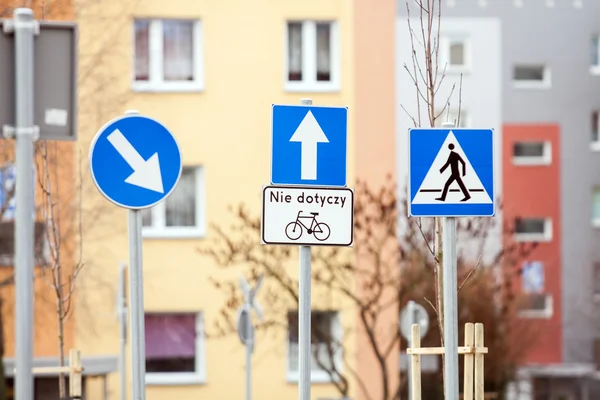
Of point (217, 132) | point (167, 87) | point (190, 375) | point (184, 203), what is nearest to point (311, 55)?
point (217, 132)

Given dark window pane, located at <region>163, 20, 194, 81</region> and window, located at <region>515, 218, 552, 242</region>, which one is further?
window, located at <region>515, 218, 552, 242</region>

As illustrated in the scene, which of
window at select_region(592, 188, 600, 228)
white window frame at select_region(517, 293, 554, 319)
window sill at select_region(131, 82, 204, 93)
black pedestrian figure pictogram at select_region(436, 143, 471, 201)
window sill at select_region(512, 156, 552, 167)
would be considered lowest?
white window frame at select_region(517, 293, 554, 319)

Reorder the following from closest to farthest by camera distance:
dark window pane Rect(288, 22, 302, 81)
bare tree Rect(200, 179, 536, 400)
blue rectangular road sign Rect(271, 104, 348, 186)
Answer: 1. blue rectangular road sign Rect(271, 104, 348, 186)
2. bare tree Rect(200, 179, 536, 400)
3. dark window pane Rect(288, 22, 302, 81)

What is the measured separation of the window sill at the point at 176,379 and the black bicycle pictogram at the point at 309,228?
23550 mm

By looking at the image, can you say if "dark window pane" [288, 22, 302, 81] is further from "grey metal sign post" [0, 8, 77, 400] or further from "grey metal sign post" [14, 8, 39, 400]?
"grey metal sign post" [14, 8, 39, 400]

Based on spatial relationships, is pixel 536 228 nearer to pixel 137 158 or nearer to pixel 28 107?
pixel 137 158

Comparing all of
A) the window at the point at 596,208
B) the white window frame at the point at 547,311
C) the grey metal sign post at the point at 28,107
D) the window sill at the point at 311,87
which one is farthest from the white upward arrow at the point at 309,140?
the window at the point at 596,208

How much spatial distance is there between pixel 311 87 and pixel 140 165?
23600 mm

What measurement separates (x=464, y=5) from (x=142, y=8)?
26.0 metres

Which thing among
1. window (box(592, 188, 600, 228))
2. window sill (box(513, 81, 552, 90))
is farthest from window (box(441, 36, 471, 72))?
window (box(592, 188, 600, 228))

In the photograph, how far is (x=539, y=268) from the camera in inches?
2245

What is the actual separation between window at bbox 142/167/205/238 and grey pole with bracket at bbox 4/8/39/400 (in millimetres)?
24805

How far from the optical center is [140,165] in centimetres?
896

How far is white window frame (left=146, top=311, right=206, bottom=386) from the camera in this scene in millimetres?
31958
